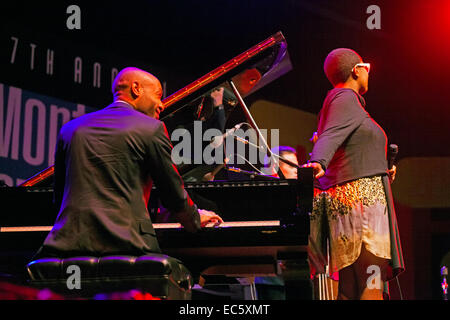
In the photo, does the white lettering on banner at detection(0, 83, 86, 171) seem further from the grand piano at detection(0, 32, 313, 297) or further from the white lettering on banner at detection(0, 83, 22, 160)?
the grand piano at detection(0, 32, 313, 297)

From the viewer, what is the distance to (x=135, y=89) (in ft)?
8.82

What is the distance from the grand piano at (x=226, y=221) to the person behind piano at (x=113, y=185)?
0.75ft

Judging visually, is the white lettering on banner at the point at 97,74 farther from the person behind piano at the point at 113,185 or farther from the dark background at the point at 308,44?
the person behind piano at the point at 113,185

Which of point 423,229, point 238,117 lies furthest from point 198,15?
point 423,229

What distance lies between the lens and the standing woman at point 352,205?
278 cm

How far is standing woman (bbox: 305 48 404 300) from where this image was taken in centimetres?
278

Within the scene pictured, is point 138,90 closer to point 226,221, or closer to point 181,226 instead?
point 181,226

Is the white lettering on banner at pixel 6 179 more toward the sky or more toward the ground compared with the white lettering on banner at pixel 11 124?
more toward the ground

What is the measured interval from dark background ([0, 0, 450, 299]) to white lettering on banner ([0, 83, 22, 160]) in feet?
2.88

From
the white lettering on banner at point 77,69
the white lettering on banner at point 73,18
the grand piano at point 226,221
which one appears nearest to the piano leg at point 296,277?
the grand piano at point 226,221

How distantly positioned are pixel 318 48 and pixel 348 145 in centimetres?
382

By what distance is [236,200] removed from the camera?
2.93 m

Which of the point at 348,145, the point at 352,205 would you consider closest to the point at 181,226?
the point at 352,205

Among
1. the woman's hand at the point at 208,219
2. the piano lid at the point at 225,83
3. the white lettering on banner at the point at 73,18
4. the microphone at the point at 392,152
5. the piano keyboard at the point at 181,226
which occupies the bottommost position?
the piano keyboard at the point at 181,226
